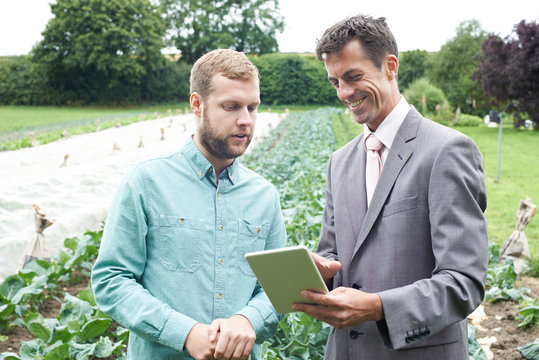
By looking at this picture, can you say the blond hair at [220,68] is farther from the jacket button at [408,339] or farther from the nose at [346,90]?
the jacket button at [408,339]

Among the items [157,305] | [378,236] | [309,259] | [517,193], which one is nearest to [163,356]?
[157,305]

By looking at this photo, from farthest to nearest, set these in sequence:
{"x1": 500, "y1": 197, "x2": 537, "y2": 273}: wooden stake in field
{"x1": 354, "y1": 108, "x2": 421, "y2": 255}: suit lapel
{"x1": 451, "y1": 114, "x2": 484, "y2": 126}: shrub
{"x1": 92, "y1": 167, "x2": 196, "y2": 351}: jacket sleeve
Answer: {"x1": 451, "y1": 114, "x2": 484, "y2": 126}: shrub < {"x1": 500, "y1": 197, "x2": 537, "y2": 273}: wooden stake in field < {"x1": 354, "y1": 108, "x2": 421, "y2": 255}: suit lapel < {"x1": 92, "y1": 167, "x2": 196, "y2": 351}: jacket sleeve

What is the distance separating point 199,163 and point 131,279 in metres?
0.54

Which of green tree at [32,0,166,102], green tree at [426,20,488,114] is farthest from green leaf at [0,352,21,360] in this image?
green tree at [32,0,166,102]

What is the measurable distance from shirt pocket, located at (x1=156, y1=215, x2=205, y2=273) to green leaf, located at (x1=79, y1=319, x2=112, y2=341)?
1754 millimetres

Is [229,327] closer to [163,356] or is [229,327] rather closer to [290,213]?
[163,356]

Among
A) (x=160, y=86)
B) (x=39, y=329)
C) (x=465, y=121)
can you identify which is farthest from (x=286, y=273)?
(x=160, y=86)

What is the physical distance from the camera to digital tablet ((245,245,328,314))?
59.1 inches

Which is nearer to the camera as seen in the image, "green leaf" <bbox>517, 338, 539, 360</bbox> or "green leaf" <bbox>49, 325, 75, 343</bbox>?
"green leaf" <bbox>49, 325, 75, 343</bbox>

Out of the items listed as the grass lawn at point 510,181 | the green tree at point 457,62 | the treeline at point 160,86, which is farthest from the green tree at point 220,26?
the grass lawn at point 510,181

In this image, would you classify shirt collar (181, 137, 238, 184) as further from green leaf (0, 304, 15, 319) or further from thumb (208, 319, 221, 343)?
green leaf (0, 304, 15, 319)

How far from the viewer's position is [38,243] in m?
5.18

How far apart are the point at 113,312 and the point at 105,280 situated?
125 mm

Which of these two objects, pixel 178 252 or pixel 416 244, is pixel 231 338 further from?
Result: pixel 416 244
